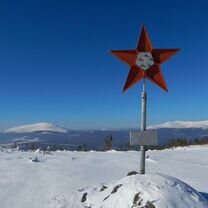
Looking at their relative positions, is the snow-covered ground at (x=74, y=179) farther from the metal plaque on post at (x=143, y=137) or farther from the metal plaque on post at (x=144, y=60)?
the metal plaque on post at (x=144, y=60)

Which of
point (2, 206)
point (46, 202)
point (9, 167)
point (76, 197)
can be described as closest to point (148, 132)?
point (76, 197)

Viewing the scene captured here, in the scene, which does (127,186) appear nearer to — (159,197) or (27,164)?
(159,197)

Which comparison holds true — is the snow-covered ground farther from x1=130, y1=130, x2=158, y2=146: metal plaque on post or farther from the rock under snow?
x1=130, y1=130, x2=158, y2=146: metal plaque on post

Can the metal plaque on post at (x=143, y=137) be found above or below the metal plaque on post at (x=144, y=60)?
below

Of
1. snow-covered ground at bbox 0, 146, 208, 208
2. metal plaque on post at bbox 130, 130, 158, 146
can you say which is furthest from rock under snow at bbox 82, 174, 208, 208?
metal plaque on post at bbox 130, 130, 158, 146

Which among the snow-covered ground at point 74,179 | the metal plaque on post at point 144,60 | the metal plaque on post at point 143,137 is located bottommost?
the snow-covered ground at point 74,179

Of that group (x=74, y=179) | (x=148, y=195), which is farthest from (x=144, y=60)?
(x=74, y=179)

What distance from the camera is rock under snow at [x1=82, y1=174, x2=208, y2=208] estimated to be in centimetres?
572

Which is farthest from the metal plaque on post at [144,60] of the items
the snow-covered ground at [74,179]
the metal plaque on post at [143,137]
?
the snow-covered ground at [74,179]

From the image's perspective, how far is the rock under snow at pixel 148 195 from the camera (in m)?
5.72

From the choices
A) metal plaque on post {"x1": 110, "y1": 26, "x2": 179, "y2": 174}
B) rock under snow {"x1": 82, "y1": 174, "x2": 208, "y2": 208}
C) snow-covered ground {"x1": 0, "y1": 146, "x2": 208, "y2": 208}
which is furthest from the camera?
metal plaque on post {"x1": 110, "y1": 26, "x2": 179, "y2": 174}

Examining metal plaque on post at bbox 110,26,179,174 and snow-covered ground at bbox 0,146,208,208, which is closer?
snow-covered ground at bbox 0,146,208,208

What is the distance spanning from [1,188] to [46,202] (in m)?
1.55

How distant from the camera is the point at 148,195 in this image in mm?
5848
